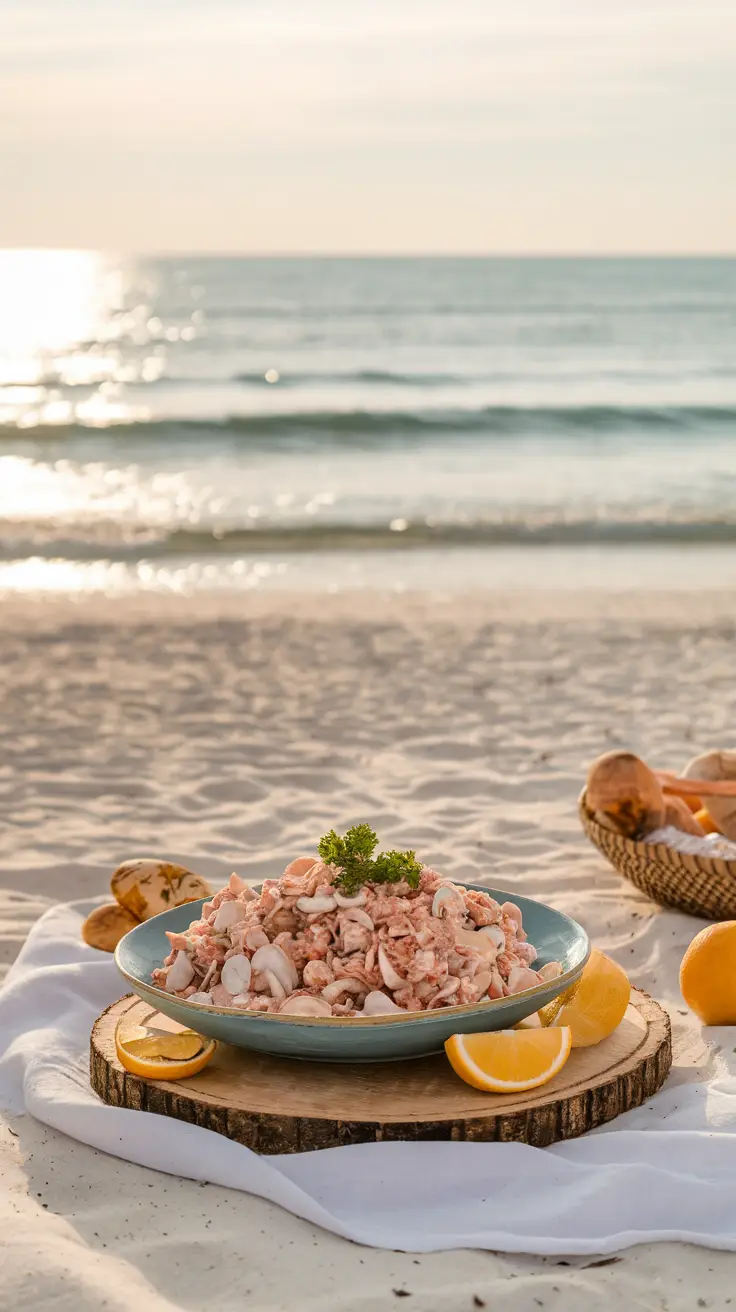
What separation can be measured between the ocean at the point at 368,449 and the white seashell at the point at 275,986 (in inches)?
383

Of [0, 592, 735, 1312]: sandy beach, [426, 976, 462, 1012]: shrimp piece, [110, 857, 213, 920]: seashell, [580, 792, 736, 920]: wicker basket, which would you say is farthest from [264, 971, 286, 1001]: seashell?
[580, 792, 736, 920]: wicker basket

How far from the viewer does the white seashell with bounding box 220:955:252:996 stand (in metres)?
3.28

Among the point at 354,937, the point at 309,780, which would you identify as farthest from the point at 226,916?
the point at 309,780

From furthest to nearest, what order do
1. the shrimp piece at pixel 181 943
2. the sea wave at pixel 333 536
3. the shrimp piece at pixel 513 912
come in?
the sea wave at pixel 333 536, the shrimp piece at pixel 513 912, the shrimp piece at pixel 181 943

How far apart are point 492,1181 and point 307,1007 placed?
55 centimetres

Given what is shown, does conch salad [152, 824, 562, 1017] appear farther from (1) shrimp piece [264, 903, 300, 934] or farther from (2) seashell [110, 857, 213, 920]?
(2) seashell [110, 857, 213, 920]

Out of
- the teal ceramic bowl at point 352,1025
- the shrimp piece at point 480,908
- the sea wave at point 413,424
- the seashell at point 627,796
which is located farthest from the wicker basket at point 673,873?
the sea wave at point 413,424

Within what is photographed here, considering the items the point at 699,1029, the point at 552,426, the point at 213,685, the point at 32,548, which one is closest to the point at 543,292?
the point at 552,426

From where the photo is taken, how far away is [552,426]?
25656 mm

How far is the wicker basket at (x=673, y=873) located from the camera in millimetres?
4719

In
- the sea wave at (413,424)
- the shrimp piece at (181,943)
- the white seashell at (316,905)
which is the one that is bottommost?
the shrimp piece at (181,943)

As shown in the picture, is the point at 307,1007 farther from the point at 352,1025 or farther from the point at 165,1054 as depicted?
the point at 165,1054

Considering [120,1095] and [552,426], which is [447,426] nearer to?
[552,426]

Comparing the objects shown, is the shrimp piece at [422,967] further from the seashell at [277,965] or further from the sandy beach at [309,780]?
the sandy beach at [309,780]
